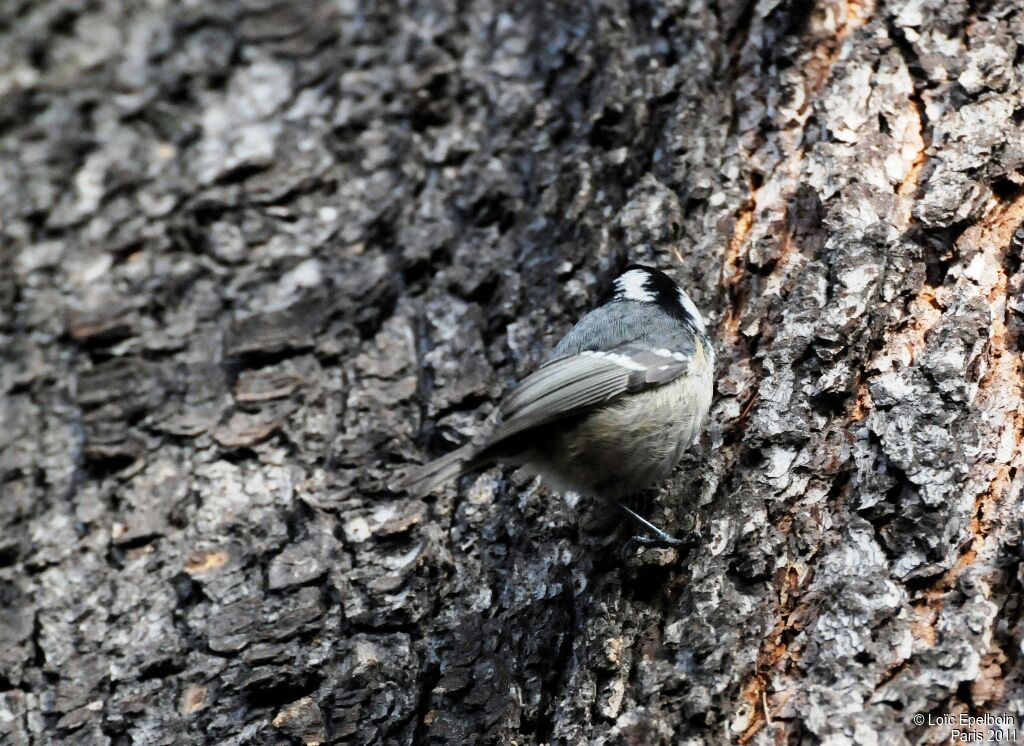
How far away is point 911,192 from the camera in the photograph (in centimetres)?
274

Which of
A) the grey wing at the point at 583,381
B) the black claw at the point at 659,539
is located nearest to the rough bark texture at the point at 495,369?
the black claw at the point at 659,539

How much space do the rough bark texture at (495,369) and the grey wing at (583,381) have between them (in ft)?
0.64

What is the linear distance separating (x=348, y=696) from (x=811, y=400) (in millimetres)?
1307

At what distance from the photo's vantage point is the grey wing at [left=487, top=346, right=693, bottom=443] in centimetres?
266

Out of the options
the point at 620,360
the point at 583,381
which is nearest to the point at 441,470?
the point at 583,381

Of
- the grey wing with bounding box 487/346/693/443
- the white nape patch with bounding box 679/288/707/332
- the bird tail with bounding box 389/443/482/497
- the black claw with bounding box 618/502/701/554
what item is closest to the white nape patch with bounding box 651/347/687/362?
the grey wing with bounding box 487/346/693/443

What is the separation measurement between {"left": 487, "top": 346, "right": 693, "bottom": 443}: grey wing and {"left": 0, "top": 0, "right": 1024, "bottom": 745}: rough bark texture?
0.19 metres

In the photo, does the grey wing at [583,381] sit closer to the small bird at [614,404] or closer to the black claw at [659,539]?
the small bird at [614,404]

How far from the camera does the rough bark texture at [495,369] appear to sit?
225cm

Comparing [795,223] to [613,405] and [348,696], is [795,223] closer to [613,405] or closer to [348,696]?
[613,405]

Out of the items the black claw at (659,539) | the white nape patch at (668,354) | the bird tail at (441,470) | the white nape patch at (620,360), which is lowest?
the black claw at (659,539)

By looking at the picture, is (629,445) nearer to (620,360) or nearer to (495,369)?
(620,360)

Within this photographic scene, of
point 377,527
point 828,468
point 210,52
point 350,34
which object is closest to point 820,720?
point 828,468

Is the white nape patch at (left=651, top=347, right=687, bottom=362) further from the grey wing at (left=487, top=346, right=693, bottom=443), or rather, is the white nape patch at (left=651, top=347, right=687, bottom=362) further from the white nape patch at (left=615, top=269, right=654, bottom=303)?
the white nape patch at (left=615, top=269, right=654, bottom=303)
